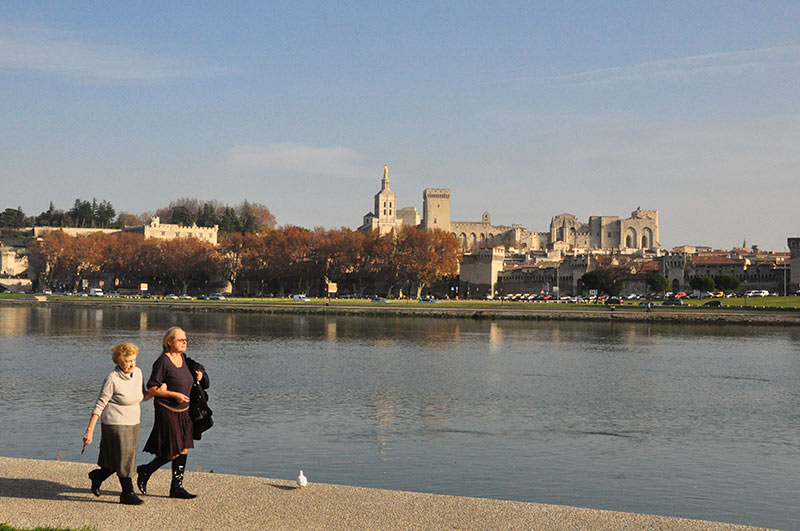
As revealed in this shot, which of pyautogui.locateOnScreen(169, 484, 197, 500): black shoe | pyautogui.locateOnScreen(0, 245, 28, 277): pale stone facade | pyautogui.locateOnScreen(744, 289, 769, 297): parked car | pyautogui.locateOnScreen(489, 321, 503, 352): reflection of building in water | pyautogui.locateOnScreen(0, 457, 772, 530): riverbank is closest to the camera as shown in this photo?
pyautogui.locateOnScreen(0, 457, 772, 530): riverbank

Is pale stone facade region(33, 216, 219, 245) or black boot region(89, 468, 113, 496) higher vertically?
pale stone facade region(33, 216, 219, 245)

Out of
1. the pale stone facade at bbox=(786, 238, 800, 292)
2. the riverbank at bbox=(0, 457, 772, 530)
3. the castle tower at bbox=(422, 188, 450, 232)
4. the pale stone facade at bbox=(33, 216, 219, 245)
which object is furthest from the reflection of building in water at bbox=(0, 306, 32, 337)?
the castle tower at bbox=(422, 188, 450, 232)

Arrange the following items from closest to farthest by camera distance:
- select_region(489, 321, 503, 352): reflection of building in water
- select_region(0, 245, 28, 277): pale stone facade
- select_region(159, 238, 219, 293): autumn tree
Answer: select_region(489, 321, 503, 352): reflection of building in water < select_region(159, 238, 219, 293): autumn tree < select_region(0, 245, 28, 277): pale stone facade

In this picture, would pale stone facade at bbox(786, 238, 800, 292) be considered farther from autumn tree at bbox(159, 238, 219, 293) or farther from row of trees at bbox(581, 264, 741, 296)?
autumn tree at bbox(159, 238, 219, 293)

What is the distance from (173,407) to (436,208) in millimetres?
159526

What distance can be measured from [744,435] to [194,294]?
10881 centimetres

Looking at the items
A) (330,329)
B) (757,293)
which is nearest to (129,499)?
(330,329)

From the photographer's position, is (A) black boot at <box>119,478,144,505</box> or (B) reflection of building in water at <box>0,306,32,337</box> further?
(B) reflection of building in water at <box>0,306,32,337</box>

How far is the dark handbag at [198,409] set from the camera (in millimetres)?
9750

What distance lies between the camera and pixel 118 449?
9.35 metres

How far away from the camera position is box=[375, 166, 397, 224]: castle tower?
596ft

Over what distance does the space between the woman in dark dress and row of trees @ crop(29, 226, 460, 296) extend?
300 ft

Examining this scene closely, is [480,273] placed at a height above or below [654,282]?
above

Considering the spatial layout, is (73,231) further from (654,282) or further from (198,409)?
(198,409)
